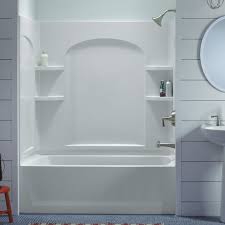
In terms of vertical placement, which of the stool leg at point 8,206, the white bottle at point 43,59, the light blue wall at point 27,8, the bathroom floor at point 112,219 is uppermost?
the light blue wall at point 27,8

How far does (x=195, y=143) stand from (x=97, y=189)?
105 centimetres

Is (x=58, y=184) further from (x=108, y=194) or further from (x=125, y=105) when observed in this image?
(x=125, y=105)

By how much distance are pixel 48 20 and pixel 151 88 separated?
55.8 inches

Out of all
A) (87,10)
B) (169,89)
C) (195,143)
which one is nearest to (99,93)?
(169,89)

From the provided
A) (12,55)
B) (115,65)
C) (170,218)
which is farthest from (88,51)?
(170,218)

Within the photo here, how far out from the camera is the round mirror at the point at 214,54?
507 cm

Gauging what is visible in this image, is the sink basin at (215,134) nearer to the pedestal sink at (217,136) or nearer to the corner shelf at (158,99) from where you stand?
the pedestal sink at (217,136)

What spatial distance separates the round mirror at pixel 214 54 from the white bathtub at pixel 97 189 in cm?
94

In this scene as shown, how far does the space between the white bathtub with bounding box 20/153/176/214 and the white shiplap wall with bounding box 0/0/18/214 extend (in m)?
0.11

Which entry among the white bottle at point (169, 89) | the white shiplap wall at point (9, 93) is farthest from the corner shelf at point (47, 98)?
the white bottle at point (169, 89)

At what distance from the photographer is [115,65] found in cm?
609

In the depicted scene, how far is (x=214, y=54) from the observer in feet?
16.9

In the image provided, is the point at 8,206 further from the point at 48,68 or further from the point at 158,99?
the point at 158,99

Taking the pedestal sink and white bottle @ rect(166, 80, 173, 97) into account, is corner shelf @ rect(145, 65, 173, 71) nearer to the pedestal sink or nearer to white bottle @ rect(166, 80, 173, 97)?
white bottle @ rect(166, 80, 173, 97)
